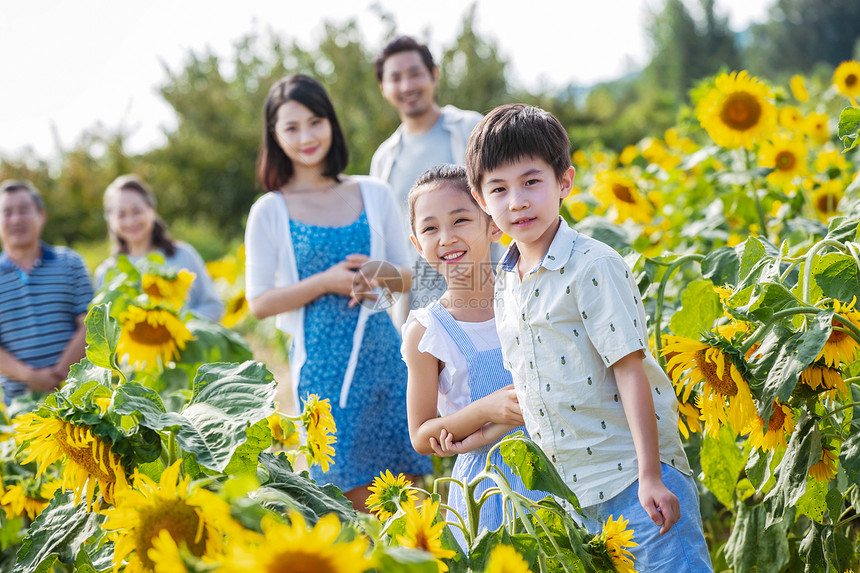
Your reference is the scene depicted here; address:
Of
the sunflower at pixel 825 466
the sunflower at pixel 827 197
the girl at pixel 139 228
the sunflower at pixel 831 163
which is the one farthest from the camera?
the girl at pixel 139 228

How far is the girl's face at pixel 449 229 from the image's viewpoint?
1.51m

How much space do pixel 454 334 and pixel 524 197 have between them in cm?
40

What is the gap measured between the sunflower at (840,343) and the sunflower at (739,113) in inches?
56.1

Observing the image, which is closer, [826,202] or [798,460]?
[798,460]

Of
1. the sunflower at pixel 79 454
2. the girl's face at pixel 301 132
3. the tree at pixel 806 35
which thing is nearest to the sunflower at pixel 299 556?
the sunflower at pixel 79 454

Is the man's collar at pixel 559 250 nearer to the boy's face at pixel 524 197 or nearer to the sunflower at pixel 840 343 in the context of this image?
the boy's face at pixel 524 197

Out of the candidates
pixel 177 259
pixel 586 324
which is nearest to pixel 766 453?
pixel 586 324

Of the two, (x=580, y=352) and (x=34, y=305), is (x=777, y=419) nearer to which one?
(x=580, y=352)

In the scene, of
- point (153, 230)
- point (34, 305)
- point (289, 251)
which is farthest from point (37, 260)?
point (289, 251)

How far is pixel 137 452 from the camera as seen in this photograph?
3.32 feet

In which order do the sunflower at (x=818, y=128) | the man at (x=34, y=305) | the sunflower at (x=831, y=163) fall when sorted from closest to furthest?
the sunflower at (x=831, y=163) → the man at (x=34, y=305) → the sunflower at (x=818, y=128)

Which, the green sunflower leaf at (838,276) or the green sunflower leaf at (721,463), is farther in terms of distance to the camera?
the green sunflower leaf at (721,463)

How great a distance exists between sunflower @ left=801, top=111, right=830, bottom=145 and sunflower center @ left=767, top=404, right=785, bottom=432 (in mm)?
2526

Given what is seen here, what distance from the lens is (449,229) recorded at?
4.95ft
